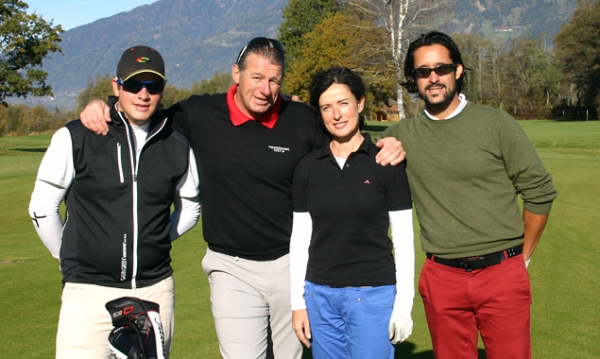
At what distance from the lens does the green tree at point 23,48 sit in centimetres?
3809

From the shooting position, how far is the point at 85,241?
3.72 meters

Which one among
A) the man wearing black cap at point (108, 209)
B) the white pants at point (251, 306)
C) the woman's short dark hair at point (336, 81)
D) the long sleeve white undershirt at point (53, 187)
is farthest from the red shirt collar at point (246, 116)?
the long sleeve white undershirt at point (53, 187)

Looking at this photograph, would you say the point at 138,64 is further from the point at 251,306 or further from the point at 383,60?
the point at 383,60

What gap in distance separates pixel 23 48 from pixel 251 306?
127 feet

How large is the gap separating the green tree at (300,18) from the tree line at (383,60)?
11 centimetres

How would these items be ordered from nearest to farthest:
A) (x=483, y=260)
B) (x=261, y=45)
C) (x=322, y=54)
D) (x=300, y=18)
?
(x=483, y=260)
(x=261, y=45)
(x=322, y=54)
(x=300, y=18)

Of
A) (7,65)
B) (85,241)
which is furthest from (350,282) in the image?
(7,65)

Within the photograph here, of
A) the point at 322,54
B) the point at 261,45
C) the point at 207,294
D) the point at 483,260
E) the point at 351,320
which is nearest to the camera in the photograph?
the point at 351,320

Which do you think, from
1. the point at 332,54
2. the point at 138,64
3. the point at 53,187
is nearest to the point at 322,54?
the point at 332,54

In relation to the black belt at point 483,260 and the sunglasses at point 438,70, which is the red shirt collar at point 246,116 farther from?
the black belt at point 483,260

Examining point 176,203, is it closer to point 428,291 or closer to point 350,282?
point 350,282

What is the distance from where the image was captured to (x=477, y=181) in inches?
153

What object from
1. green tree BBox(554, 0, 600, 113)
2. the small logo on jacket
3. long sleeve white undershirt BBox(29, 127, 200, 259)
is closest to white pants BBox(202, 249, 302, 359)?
the small logo on jacket

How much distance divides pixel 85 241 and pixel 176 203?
70cm
